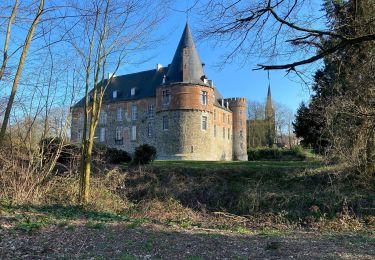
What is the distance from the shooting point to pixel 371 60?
712 cm

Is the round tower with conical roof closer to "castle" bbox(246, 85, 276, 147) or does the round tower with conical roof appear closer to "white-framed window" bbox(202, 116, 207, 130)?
"white-framed window" bbox(202, 116, 207, 130)

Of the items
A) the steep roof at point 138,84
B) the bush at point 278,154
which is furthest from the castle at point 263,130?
the steep roof at point 138,84

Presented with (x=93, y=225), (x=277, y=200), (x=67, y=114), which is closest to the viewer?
(x=93, y=225)

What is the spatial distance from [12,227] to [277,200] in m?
10.3

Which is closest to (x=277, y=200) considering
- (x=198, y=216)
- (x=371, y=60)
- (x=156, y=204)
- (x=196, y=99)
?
(x=198, y=216)

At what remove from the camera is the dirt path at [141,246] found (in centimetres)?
434

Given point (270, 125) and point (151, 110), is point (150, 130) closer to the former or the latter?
point (151, 110)

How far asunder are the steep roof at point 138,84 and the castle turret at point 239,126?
41.0 feet

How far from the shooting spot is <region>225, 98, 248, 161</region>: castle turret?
5094cm

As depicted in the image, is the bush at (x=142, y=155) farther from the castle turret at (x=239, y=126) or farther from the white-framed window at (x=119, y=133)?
the castle turret at (x=239, y=126)

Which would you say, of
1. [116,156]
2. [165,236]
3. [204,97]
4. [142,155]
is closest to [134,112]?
[204,97]

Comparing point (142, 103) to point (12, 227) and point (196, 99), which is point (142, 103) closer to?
point (196, 99)

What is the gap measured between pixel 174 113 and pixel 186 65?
5.00 m

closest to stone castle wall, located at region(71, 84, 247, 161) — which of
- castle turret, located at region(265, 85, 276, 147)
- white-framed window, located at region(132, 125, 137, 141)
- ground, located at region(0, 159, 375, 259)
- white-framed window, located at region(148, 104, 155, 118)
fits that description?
white-framed window, located at region(148, 104, 155, 118)
